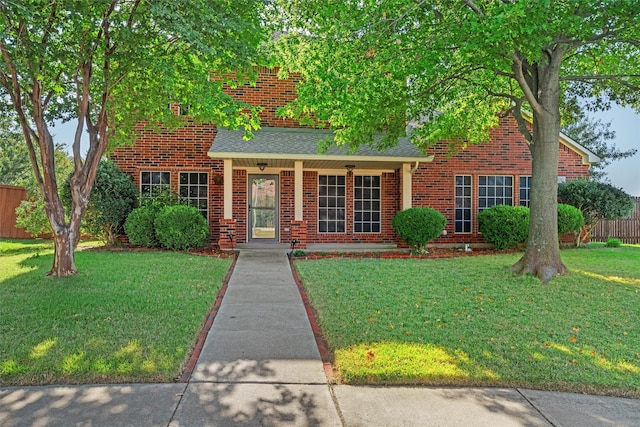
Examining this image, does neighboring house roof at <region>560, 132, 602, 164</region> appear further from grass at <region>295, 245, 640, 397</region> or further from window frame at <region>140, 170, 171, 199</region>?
window frame at <region>140, 170, 171, 199</region>

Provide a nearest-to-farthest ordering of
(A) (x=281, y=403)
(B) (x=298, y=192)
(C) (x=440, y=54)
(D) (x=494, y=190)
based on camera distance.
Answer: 1. (A) (x=281, y=403)
2. (C) (x=440, y=54)
3. (B) (x=298, y=192)
4. (D) (x=494, y=190)

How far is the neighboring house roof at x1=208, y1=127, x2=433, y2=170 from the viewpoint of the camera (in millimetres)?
11430

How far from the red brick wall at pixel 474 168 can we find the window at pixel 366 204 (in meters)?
1.34

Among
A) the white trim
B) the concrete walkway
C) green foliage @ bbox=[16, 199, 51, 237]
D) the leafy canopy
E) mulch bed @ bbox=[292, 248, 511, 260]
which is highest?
the leafy canopy

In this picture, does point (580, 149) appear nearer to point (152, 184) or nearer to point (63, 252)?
point (152, 184)

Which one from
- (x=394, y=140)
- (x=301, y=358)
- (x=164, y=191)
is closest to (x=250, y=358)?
(x=301, y=358)

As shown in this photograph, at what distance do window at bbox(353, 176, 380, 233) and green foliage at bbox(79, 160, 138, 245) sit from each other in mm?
7044

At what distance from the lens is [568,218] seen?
11992mm

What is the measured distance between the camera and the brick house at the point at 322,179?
1277 centimetres

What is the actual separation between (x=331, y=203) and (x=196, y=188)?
446 cm

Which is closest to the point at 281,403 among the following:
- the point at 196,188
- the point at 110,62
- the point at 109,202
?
the point at 110,62

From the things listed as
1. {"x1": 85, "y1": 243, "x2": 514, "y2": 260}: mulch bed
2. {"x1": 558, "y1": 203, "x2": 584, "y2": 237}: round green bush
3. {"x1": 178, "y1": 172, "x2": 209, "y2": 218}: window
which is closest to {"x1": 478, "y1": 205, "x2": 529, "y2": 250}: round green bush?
{"x1": 85, "y1": 243, "x2": 514, "y2": 260}: mulch bed

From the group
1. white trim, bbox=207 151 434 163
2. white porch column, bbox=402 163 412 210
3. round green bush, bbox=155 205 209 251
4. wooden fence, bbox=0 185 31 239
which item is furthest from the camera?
wooden fence, bbox=0 185 31 239

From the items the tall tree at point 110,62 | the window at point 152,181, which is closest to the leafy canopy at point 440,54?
the tall tree at point 110,62
